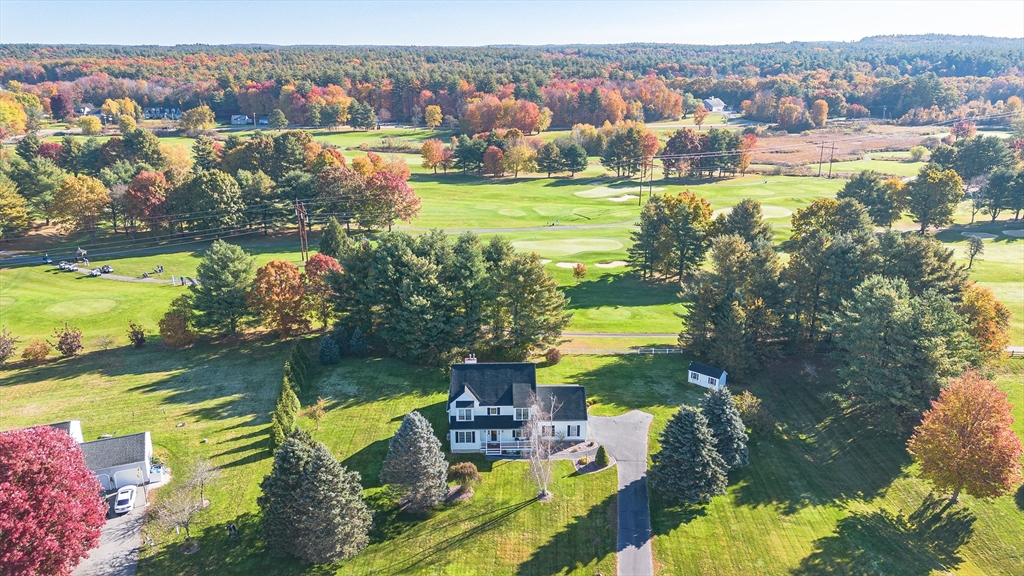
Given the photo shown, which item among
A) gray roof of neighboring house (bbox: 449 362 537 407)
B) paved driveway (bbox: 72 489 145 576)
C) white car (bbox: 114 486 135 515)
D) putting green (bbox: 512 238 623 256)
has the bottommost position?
paved driveway (bbox: 72 489 145 576)

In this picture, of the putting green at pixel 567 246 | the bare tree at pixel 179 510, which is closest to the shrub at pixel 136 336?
the bare tree at pixel 179 510

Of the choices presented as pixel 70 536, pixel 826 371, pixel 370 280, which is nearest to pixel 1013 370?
pixel 826 371

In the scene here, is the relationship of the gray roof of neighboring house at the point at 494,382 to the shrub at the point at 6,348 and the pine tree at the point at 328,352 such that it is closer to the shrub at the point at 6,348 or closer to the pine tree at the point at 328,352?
the pine tree at the point at 328,352

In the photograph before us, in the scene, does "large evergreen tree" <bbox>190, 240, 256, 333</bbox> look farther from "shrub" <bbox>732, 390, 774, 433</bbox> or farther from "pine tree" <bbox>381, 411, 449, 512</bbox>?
"shrub" <bbox>732, 390, 774, 433</bbox>

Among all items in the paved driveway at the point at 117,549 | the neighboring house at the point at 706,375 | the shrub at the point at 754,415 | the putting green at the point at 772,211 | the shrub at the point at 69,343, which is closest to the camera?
the paved driveway at the point at 117,549

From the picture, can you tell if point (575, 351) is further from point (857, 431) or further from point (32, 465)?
point (32, 465)

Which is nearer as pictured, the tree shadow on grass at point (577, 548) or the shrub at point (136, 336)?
the tree shadow on grass at point (577, 548)

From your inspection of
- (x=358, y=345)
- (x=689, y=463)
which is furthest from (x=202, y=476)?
(x=689, y=463)

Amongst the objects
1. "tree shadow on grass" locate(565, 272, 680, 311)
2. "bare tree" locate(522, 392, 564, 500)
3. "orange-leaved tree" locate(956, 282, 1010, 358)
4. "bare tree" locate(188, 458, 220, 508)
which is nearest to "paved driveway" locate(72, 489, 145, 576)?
"bare tree" locate(188, 458, 220, 508)
